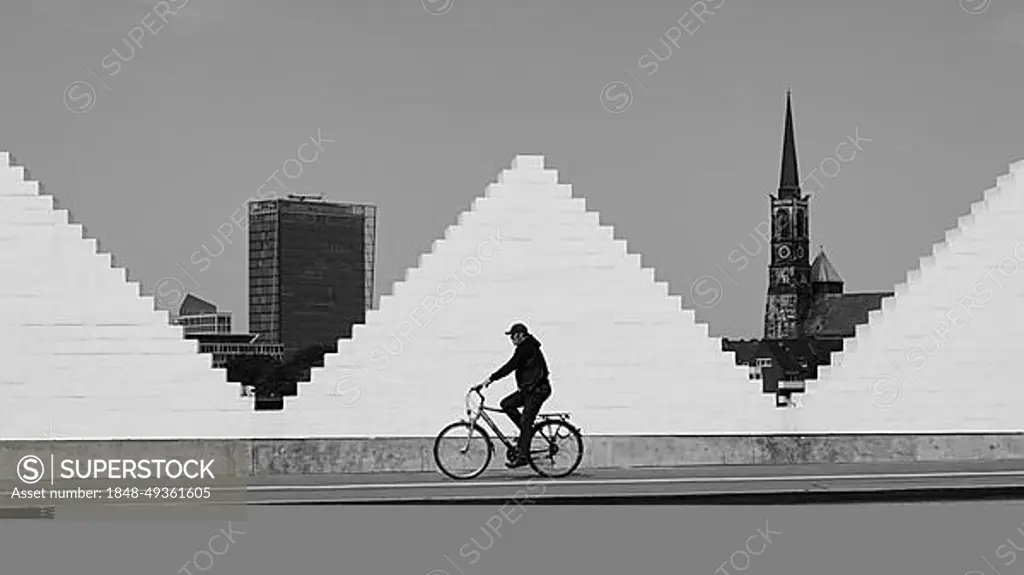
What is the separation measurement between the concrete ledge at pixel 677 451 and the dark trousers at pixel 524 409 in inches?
31.3

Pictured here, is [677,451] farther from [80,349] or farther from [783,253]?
[783,253]

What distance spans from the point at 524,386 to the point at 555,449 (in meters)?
0.88

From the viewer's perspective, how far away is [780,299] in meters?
176

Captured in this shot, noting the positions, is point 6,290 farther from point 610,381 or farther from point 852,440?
point 852,440

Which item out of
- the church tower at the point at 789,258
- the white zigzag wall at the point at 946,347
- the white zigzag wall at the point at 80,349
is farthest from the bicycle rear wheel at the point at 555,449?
the church tower at the point at 789,258

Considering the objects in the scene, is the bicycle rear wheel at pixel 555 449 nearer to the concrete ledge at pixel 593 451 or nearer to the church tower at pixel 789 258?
the concrete ledge at pixel 593 451

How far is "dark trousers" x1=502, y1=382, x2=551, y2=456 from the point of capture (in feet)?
67.9

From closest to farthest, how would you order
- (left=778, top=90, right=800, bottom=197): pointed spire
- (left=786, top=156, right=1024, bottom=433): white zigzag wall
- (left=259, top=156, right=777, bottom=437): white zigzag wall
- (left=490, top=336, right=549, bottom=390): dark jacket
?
(left=490, top=336, right=549, bottom=390): dark jacket
(left=259, top=156, right=777, bottom=437): white zigzag wall
(left=786, top=156, right=1024, bottom=433): white zigzag wall
(left=778, top=90, right=800, bottom=197): pointed spire

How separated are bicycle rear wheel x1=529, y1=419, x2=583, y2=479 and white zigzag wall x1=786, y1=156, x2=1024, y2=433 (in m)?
3.12

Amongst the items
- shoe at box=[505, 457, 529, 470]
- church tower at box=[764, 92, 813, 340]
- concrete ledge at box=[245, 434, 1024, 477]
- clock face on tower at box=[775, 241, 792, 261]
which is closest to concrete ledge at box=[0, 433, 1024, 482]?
concrete ledge at box=[245, 434, 1024, 477]

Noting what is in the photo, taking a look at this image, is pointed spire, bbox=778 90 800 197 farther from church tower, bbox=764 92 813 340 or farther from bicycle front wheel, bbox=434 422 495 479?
bicycle front wheel, bbox=434 422 495 479

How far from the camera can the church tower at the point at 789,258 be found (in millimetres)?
168750

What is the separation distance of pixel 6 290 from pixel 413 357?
16.5ft

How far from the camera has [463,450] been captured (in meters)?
21.1
